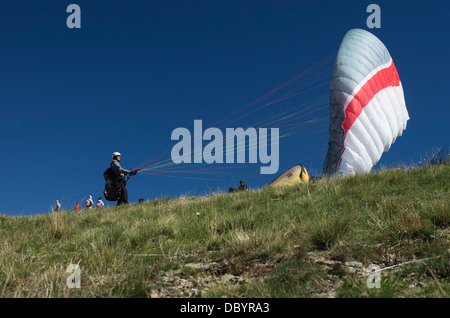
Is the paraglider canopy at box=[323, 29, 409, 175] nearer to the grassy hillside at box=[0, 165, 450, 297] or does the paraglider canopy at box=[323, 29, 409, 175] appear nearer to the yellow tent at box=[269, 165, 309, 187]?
the yellow tent at box=[269, 165, 309, 187]

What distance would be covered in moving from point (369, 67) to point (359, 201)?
11.5m

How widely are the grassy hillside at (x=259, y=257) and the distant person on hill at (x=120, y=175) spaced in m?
6.99

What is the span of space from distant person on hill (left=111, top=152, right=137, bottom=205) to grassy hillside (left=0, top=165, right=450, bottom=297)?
699cm

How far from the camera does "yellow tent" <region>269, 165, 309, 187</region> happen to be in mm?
17423

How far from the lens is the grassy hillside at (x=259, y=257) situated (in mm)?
3490

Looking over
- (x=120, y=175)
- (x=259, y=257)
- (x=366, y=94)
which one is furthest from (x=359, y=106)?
(x=259, y=257)

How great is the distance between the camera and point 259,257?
14.6 ft

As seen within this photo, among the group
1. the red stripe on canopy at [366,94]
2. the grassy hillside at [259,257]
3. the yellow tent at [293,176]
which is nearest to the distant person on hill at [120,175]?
the grassy hillside at [259,257]

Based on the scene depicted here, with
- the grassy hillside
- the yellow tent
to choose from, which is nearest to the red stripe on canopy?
the yellow tent

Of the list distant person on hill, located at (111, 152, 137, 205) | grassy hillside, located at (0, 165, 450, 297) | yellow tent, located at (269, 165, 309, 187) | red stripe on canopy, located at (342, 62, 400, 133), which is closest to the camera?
grassy hillside, located at (0, 165, 450, 297)

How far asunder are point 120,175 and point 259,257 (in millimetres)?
10988

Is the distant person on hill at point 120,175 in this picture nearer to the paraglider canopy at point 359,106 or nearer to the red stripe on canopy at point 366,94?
the paraglider canopy at point 359,106
